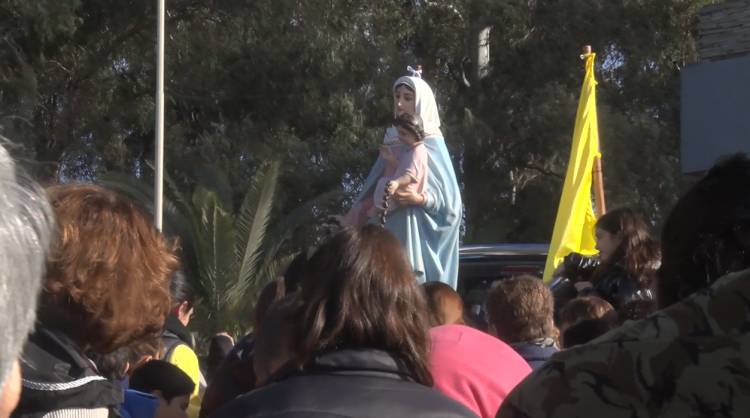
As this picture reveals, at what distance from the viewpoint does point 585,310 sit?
4660 millimetres

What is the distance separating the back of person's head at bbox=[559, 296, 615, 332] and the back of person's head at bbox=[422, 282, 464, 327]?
66cm

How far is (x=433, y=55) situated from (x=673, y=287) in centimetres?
2337

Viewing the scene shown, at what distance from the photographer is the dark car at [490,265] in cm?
798

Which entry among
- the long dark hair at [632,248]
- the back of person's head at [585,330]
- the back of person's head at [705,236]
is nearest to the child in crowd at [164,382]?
the back of person's head at [585,330]

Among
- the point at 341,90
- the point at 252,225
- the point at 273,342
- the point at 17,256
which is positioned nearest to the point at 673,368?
the point at 17,256

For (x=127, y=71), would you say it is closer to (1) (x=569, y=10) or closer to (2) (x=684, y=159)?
(1) (x=569, y=10)

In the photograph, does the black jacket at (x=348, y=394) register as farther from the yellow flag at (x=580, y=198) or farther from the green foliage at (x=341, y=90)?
the green foliage at (x=341, y=90)

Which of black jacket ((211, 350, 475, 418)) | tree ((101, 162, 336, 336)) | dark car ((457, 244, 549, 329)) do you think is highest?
black jacket ((211, 350, 475, 418))

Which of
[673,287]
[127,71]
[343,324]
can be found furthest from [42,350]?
[127,71]

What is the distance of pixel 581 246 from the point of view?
7789 millimetres

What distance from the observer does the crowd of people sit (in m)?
1.62

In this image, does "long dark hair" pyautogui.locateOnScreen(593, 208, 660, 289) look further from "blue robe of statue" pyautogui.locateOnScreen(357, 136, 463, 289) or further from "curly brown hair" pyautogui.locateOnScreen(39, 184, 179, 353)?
"curly brown hair" pyautogui.locateOnScreen(39, 184, 179, 353)

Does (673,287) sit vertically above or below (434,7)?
below

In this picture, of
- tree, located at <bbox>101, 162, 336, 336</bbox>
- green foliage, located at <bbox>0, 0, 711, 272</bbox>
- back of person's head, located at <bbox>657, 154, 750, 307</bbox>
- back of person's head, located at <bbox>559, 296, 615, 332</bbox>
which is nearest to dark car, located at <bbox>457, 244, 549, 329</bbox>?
back of person's head, located at <bbox>559, 296, 615, 332</bbox>
